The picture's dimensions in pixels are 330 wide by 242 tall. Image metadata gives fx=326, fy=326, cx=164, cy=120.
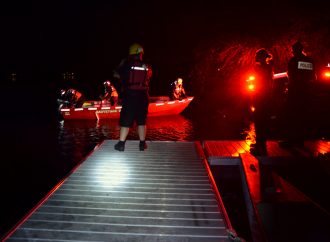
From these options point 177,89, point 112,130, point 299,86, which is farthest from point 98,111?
point 299,86

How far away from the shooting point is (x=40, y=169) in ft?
30.0

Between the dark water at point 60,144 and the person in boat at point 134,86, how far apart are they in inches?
56.3

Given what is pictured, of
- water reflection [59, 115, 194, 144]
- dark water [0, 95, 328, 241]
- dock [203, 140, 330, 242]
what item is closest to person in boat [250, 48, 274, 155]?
dock [203, 140, 330, 242]

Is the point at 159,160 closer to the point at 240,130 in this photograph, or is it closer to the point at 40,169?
the point at 40,169

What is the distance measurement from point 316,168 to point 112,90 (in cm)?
1520

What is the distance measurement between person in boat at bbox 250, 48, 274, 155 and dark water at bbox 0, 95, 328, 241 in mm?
1033

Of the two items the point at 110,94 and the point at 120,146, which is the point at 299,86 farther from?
the point at 110,94

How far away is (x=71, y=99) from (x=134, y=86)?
13.7m

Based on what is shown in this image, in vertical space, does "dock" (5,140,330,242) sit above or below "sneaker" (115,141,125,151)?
below

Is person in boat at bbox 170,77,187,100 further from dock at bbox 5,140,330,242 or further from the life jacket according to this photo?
the life jacket

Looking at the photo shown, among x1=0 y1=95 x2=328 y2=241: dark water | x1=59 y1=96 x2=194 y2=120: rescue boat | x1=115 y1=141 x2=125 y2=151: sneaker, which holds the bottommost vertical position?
x1=0 y1=95 x2=328 y2=241: dark water

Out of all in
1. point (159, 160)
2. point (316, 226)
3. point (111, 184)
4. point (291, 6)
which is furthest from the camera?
point (291, 6)

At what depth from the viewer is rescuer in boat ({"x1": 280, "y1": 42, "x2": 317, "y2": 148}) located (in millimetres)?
6117

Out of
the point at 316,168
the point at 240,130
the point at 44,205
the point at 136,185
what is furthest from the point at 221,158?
the point at 240,130
